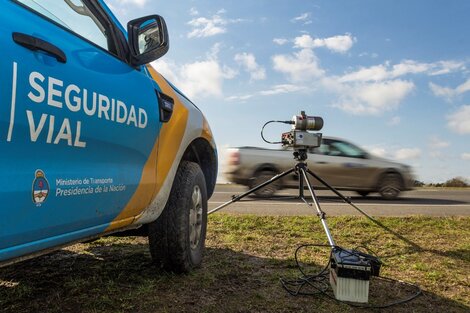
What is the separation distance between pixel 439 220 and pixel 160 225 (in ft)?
13.3

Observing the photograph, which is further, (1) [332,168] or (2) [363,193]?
(2) [363,193]

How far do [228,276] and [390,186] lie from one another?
8895 mm

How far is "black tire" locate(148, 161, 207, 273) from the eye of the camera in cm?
270

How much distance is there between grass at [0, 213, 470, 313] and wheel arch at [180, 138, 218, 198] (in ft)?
2.06

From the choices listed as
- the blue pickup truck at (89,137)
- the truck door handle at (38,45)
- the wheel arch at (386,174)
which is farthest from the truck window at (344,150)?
the truck door handle at (38,45)

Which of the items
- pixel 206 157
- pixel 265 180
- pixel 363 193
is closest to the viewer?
pixel 206 157

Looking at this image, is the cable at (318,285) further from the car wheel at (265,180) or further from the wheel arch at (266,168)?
the wheel arch at (266,168)

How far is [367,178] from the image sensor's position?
10703 mm

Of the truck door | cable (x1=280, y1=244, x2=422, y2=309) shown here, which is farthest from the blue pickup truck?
cable (x1=280, y1=244, x2=422, y2=309)

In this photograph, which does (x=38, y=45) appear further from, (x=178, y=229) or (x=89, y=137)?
(x=178, y=229)

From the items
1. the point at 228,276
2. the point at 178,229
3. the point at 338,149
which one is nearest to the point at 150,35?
the point at 178,229

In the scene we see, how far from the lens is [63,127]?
164 cm

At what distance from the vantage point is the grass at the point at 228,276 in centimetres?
234

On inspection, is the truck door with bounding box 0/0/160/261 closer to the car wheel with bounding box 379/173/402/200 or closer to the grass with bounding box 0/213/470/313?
the grass with bounding box 0/213/470/313
